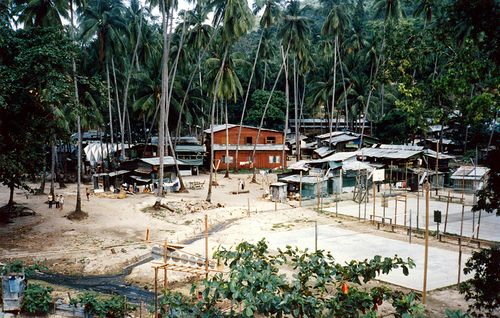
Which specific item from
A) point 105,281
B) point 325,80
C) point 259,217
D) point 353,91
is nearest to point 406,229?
point 259,217

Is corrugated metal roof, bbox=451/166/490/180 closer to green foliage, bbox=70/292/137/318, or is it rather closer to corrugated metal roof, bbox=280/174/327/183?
corrugated metal roof, bbox=280/174/327/183

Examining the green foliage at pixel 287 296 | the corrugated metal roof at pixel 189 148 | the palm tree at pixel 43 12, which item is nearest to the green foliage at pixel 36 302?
the green foliage at pixel 287 296

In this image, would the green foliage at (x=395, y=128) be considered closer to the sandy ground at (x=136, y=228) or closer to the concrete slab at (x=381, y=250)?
the sandy ground at (x=136, y=228)

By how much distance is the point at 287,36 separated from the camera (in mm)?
44125

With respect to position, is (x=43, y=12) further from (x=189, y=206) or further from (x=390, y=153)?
(x=390, y=153)

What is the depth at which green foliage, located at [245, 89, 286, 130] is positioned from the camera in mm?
58250

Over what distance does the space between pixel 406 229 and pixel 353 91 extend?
112ft

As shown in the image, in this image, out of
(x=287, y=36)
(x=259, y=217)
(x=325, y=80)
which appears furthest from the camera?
(x=325, y=80)

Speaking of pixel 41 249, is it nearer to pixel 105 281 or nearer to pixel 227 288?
pixel 105 281

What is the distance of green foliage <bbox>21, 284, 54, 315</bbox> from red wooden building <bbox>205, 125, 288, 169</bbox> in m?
38.1

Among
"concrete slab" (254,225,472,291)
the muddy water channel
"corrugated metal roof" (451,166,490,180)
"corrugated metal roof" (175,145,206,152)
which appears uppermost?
"corrugated metal roof" (175,145,206,152)

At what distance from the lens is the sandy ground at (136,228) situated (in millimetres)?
16553

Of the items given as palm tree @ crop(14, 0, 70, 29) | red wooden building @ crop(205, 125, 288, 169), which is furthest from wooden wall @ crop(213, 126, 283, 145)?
palm tree @ crop(14, 0, 70, 29)

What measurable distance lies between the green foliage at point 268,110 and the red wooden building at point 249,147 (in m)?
6.95
